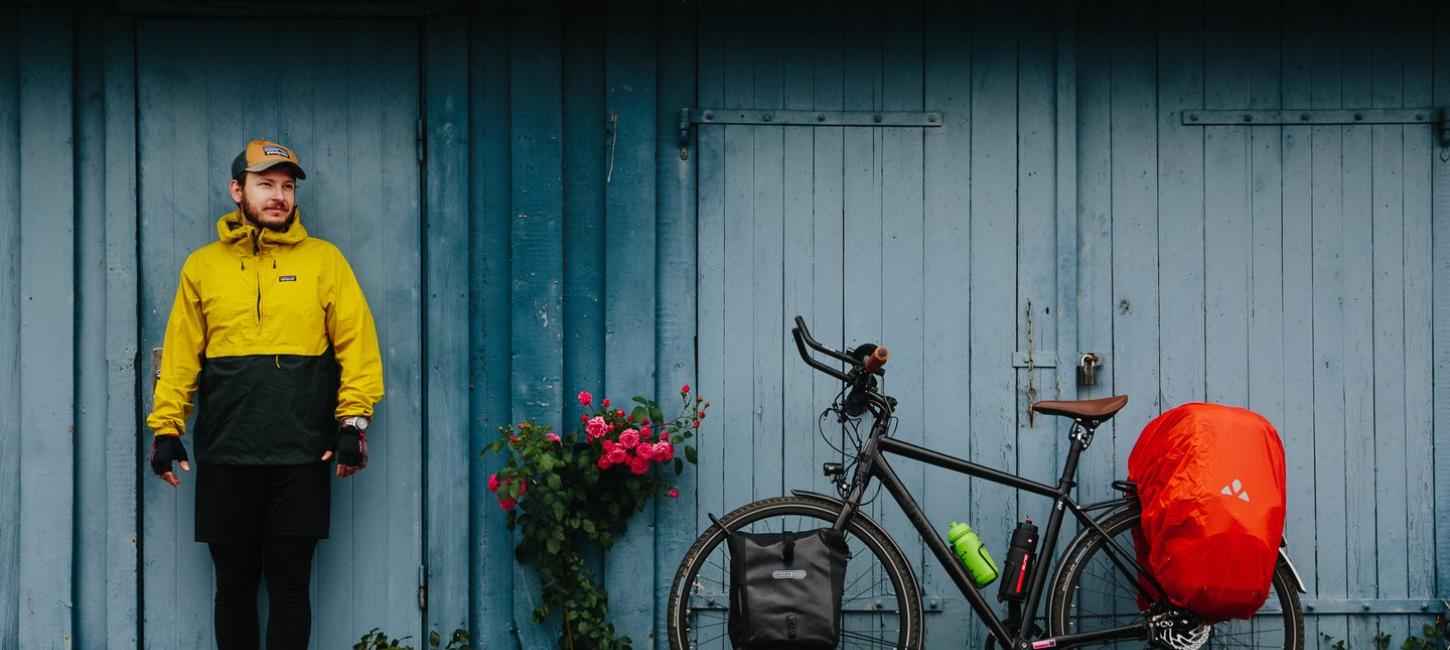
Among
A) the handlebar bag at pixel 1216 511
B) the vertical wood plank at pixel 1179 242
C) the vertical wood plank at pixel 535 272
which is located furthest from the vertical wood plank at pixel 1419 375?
the vertical wood plank at pixel 535 272

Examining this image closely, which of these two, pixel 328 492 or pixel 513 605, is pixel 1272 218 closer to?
pixel 513 605

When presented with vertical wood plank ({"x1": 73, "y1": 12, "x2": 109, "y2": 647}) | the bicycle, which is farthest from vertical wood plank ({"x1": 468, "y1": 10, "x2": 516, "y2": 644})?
vertical wood plank ({"x1": 73, "y1": 12, "x2": 109, "y2": 647})

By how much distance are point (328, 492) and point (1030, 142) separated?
2.91 m

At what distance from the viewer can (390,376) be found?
434 centimetres

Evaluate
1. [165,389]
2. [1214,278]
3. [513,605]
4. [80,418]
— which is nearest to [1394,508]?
[1214,278]

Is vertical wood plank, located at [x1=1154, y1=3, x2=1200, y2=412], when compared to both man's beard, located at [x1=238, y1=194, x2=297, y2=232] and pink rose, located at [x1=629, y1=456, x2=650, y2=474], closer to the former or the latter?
pink rose, located at [x1=629, y1=456, x2=650, y2=474]

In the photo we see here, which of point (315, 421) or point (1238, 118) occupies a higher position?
point (1238, 118)

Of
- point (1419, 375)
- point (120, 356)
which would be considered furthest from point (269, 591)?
point (1419, 375)

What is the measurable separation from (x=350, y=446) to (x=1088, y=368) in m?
2.72

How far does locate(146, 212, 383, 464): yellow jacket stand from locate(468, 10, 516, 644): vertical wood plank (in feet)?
1.39

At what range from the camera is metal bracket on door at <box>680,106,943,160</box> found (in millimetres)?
4379

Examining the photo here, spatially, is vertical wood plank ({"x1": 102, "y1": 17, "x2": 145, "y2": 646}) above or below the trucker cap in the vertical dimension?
below

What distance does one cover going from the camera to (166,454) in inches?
155

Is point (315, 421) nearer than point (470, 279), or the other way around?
point (315, 421)
